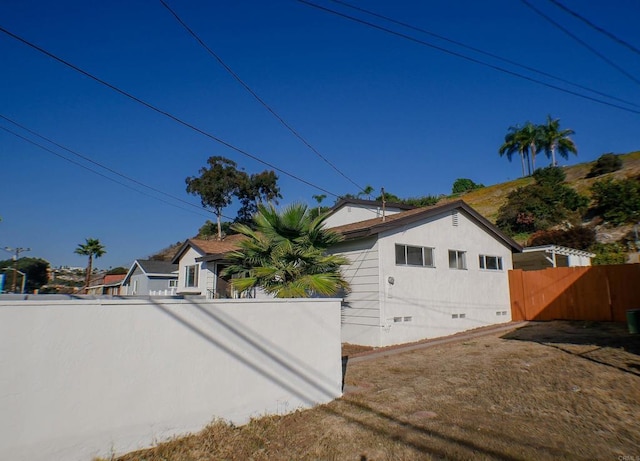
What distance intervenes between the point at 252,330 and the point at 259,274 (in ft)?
16.5

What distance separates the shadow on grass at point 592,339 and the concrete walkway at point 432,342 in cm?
74

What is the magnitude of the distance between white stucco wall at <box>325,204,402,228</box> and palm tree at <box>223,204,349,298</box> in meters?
7.32

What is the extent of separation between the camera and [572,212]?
1335 inches

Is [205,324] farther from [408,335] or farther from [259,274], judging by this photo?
[408,335]

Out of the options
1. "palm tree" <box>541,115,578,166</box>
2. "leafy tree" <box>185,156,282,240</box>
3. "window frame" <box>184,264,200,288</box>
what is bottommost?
"window frame" <box>184,264,200,288</box>

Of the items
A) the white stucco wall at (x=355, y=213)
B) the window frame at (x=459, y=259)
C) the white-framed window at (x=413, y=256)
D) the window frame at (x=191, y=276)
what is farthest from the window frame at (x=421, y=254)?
the window frame at (x=191, y=276)

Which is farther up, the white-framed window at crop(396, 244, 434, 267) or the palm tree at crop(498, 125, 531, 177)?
the palm tree at crop(498, 125, 531, 177)

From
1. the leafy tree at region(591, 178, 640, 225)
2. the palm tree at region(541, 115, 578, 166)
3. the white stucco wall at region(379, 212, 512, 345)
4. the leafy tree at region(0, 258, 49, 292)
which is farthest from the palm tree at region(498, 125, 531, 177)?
the leafy tree at region(0, 258, 49, 292)

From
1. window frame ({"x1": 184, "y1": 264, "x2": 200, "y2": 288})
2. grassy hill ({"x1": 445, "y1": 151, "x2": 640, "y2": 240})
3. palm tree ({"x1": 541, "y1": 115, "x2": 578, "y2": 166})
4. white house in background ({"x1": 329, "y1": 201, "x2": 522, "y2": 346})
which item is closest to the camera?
white house in background ({"x1": 329, "y1": 201, "x2": 522, "y2": 346})

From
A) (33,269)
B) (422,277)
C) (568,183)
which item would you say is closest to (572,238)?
(422,277)

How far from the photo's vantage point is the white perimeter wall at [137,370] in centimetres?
360

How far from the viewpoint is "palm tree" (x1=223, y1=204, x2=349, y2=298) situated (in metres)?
10.5

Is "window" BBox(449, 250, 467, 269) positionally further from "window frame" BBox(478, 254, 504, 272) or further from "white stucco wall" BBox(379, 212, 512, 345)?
"window frame" BBox(478, 254, 504, 272)

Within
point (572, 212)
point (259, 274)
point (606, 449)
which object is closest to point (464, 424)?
point (606, 449)
